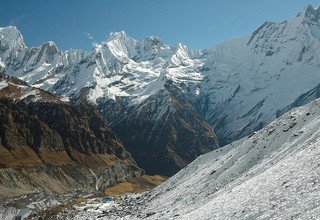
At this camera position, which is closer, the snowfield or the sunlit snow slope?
the sunlit snow slope

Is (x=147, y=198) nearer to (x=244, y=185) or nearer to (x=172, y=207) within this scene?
(x=172, y=207)

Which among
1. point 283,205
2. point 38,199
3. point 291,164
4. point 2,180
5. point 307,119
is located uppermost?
point 2,180

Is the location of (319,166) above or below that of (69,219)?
below

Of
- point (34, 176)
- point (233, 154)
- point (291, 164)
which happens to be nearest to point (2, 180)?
point (34, 176)

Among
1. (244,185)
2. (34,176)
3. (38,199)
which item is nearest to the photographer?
(244,185)

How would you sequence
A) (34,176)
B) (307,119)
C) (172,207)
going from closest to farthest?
1. (172,207)
2. (307,119)
3. (34,176)

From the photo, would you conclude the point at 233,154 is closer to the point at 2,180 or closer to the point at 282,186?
the point at 282,186

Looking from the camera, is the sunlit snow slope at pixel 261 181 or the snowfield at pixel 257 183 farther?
the snowfield at pixel 257 183

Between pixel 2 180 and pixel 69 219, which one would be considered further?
pixel 2 180
